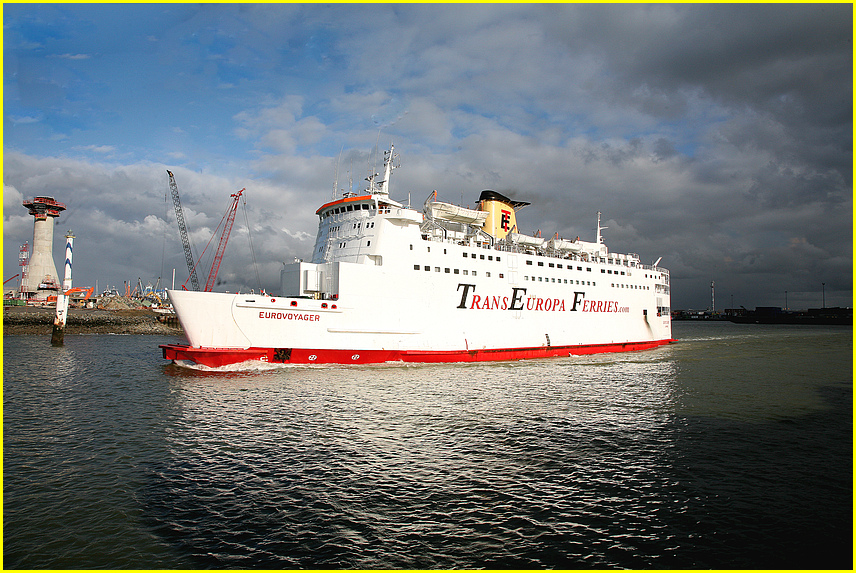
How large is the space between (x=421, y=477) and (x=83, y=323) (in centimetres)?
5832

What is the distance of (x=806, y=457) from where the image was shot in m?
9.49

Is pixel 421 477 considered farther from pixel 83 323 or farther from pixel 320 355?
pixel 83 323

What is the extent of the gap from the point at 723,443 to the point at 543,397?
6152 mm

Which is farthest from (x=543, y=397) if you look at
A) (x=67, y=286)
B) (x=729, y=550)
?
(x=67, y=286)

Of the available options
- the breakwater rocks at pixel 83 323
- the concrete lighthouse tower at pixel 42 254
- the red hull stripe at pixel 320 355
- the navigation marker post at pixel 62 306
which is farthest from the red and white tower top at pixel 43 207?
the red hull stripe at pixel 320 355

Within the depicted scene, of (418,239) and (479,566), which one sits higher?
(418,239)

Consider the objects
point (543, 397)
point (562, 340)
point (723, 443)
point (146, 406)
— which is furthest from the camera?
point (562, 340)

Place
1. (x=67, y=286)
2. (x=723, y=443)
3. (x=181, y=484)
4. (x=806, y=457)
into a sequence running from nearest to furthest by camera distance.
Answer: (x=181, y=484), (x=806, y=457), (x=723, y=443), (x=67, y=286)

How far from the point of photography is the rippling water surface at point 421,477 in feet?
19.9

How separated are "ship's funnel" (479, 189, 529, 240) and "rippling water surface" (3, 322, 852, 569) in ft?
50.3

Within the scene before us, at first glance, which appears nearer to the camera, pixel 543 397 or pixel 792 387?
pixel 543 397

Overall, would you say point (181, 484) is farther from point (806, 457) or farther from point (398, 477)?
point (806, 457)

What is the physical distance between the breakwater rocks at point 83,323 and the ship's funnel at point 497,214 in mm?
43280

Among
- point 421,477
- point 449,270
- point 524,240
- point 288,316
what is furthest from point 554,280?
point 421,477
